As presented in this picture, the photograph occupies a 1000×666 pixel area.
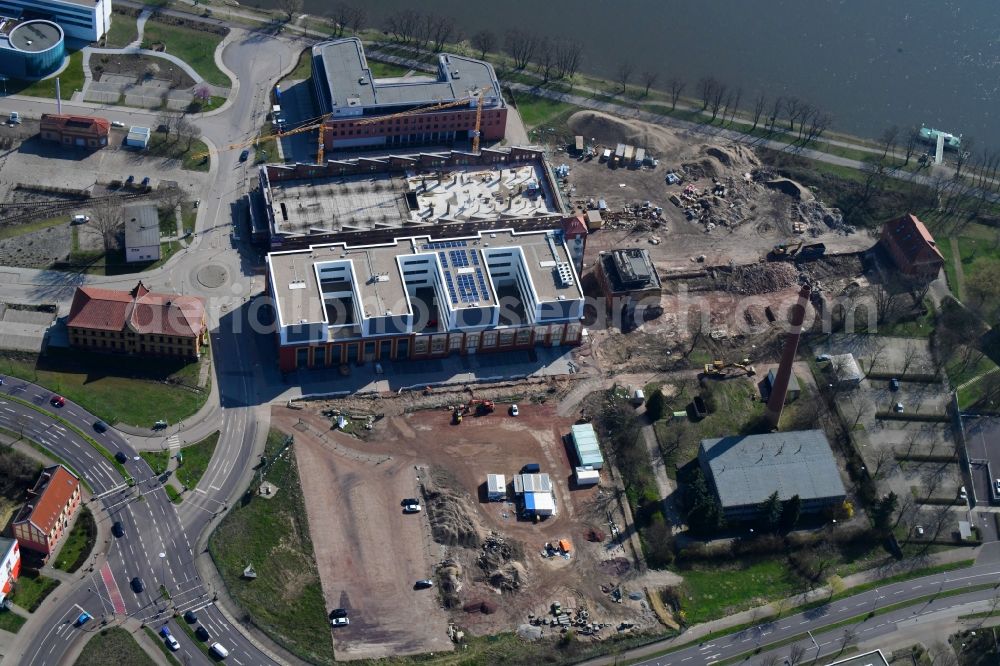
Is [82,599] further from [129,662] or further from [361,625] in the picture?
[361,625]

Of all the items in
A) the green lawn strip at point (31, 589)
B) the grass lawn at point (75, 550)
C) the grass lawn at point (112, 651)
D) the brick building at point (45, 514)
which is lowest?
the grass lawn at point (112, 651)

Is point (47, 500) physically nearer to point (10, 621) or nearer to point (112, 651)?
point (10, 621)

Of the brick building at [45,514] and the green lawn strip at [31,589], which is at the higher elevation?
the brick building at [45,514]

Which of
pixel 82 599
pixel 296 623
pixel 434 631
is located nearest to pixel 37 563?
pixel 82 599

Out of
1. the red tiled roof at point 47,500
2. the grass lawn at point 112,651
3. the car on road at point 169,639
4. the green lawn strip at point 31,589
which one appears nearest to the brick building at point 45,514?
the red tiled roof at point 47,500

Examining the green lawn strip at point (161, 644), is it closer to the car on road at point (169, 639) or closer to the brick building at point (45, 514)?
the car on road at point (169, 639)

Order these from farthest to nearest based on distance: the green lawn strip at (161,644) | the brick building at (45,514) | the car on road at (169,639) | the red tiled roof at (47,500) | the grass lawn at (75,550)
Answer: the grass lawn at (75,550) → the red tiled roof at (47,500) → the brick building at (45,514) → the car on road at (169,639) → the green lawn strip at (161,644)

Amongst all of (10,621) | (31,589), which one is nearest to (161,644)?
(31,589)
